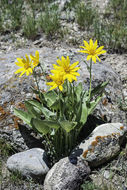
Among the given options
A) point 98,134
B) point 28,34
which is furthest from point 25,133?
point 28,34

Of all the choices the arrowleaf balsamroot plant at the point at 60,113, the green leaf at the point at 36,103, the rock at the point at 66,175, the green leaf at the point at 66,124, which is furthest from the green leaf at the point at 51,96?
the rock at the point at 66,175

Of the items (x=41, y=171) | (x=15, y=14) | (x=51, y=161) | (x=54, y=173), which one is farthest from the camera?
(x=15, y=14)

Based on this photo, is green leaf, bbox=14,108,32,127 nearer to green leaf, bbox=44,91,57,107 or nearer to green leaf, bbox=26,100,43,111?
green leaf, bbox=26,100,43,111

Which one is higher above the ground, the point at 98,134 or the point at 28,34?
the point at 28,34

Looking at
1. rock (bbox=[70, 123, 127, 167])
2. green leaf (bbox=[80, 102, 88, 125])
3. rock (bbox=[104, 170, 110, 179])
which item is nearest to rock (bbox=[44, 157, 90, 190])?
rock (bbox=[70, 123, 127, 167])

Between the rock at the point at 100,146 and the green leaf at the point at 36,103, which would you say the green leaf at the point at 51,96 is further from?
the rock at the point at 100,146

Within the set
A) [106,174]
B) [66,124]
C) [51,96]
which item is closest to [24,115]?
[51,96]

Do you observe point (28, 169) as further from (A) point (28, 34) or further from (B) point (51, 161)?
(A) point (28, 34)

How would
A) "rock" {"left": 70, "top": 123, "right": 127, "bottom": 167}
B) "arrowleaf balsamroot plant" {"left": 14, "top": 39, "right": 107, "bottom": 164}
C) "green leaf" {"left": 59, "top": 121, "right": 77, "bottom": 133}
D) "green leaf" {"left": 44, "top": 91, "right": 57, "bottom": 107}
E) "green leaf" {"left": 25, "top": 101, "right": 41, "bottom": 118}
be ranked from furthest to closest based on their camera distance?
"green leaf" {"left": 44, "top": 91, "right": 57, "bottom": 107}, "green leaf" {"left": 25, "top": 101, "right": 41, "bottom": 118}, "rock" {"left": 70, "top": 123, "right": 127, "bottom": 167}, "arrowleaf balsamroot plant" {"left": 14, "top": 39, "right": 107, "bottom": 164}, "green leaf" {"left": 59, "top": 121, "right": 77, "bottom": 133}
